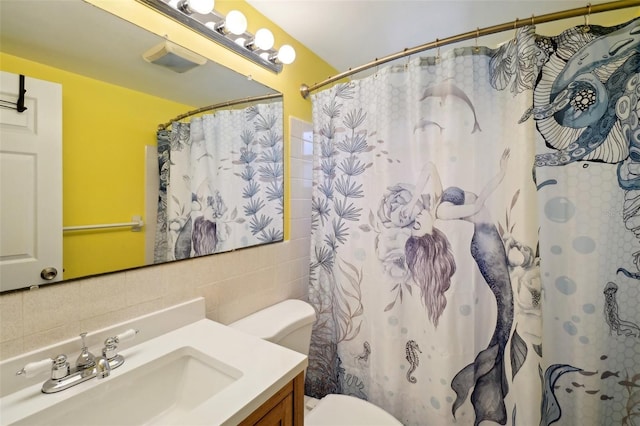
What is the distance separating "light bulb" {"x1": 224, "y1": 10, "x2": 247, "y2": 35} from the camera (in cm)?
110

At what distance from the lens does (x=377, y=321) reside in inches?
53.4

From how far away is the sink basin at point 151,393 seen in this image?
649mm

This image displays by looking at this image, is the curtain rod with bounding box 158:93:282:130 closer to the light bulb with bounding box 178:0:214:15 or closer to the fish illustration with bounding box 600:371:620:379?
the light bulb with bounding box 178:0:214:15

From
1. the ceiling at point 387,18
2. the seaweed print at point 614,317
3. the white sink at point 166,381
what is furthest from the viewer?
the ceiling at point 387,18

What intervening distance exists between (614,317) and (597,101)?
842 mm

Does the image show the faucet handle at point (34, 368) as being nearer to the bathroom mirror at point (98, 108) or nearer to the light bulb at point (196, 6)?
the bathroom mirror at point (98, 108)

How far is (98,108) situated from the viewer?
829mm

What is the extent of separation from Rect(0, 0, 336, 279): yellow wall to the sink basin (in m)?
0.32

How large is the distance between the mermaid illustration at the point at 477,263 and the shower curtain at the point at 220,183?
77cm

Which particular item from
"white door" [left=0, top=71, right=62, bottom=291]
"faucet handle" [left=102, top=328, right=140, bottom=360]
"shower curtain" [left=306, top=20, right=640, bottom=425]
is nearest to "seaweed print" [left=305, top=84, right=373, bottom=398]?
"shower curtain" [left=306, top=20, right=640, bottom=425]

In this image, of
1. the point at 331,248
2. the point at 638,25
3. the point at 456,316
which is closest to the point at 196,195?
the point at 331,248

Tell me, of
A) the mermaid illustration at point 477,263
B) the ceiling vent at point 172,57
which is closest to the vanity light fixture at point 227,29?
the ceiling vent at point 172,57

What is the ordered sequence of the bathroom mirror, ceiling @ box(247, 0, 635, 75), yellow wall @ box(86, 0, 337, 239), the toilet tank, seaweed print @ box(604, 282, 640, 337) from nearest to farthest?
the bathroom mirror < yellow wall @ box(86, 0, 337, 239) < seaweed print @ box(604, 282, 640, 337) < the toilet tank < ceiling @ box(247, 0, 635, 75)

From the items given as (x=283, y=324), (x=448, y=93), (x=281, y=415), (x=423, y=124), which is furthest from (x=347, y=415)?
(x=448, y=93)
